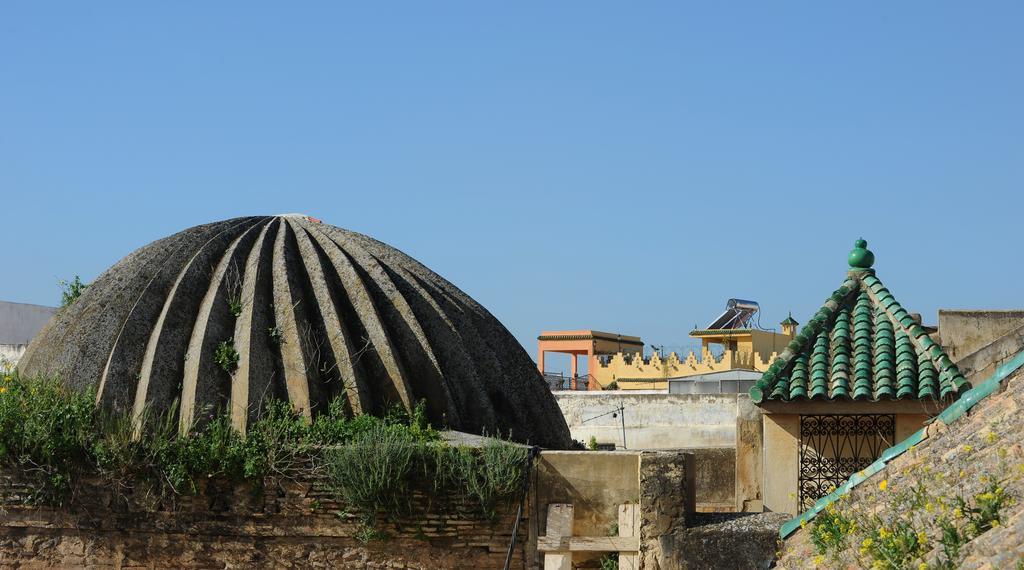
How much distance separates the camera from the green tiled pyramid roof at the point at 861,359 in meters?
10.3

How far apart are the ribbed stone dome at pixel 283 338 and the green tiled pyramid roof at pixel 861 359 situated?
2.65m

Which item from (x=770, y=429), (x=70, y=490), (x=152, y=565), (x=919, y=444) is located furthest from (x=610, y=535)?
(x=70, y=490)

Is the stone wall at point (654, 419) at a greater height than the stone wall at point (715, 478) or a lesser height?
greater

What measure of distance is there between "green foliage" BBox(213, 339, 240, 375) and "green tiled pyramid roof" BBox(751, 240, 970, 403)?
4.43 m

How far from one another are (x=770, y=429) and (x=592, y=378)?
2581cm

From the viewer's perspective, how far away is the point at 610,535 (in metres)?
9.83

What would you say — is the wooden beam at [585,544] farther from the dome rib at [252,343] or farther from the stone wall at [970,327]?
the stone wall at [970,327]

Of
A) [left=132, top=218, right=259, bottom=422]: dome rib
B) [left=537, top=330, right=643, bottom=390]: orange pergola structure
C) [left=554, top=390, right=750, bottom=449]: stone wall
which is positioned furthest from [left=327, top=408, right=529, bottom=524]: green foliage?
[left=537, top=330, right=643, bottom=390]: orange pergola structure

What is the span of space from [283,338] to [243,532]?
1814 mm

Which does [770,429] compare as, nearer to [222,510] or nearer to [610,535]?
[610,535]

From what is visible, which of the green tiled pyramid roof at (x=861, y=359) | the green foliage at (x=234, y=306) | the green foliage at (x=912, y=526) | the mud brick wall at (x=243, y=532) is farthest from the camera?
the green foliage at (x=234, y=306)

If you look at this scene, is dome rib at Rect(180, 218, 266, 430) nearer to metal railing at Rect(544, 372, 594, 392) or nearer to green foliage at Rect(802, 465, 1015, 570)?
green foliage at Rect(802, 465, 1015, 570)

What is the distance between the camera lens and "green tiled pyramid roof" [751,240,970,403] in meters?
10.3

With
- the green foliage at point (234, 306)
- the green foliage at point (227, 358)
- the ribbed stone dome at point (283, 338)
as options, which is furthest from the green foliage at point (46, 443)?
the green foliage at point (234, 306)
